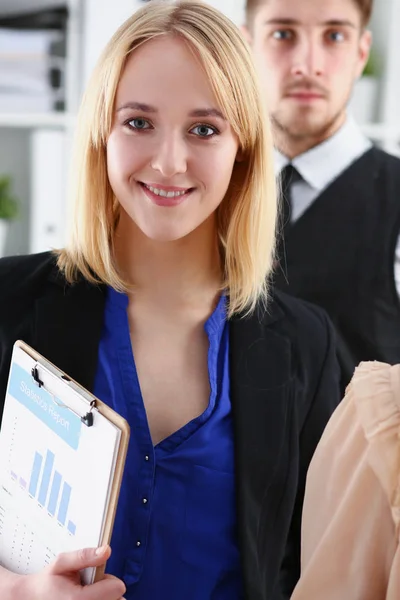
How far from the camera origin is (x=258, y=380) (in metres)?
1.27

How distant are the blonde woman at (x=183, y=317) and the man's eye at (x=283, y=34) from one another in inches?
25.8

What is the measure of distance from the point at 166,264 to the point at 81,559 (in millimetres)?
461

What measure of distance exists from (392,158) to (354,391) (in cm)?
109

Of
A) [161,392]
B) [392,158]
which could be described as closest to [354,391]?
[161,392]

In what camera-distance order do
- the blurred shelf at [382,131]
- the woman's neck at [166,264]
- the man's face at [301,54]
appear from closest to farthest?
the woman's neck at [166,264], the man's face at [301,54], the blurred shelf at [382,131]

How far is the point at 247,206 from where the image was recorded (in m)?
1.28

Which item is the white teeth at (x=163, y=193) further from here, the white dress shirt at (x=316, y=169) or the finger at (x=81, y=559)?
the white dress shirt at (x=316, y=169)

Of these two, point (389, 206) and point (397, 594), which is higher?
point (389, 206)

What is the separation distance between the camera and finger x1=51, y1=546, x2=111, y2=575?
37.3 inches

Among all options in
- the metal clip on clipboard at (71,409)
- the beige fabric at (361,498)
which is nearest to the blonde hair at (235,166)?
the metal clip on clipboard at (71,409)

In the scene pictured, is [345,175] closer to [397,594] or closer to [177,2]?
[177,2]

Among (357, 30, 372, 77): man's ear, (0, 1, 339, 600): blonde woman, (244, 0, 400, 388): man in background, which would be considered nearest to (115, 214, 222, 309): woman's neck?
(0, 1, 339, 600): blonde woman

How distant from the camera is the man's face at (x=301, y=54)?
183cm

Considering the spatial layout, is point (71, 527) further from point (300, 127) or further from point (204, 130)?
point (300, 127)
